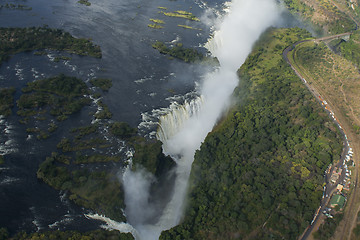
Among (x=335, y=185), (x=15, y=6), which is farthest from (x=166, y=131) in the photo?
(x=15, y=6)

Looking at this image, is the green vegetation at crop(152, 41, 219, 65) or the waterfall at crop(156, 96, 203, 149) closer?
the waterfall at crop(156, 96, 203, 149)

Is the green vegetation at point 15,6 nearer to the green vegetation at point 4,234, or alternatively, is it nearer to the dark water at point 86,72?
the dark water at point 86,72

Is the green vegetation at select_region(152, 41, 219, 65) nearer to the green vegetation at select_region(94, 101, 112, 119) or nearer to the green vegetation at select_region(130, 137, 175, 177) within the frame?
the green vegetation at select_region(94, 101, 112, 119)

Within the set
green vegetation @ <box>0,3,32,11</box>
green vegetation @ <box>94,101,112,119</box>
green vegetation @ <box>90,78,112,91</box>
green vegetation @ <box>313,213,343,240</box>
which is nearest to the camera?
green vegetation @ <box>313,213,343,240</box>

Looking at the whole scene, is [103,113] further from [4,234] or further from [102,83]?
[4,234]

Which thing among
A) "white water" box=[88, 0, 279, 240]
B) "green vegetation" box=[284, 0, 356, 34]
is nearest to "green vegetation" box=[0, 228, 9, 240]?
"white water" box=[88, 0, 279, 240]

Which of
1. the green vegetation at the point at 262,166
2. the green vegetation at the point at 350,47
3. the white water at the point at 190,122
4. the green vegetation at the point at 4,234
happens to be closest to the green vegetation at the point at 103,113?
the white water at the point at 190,122
